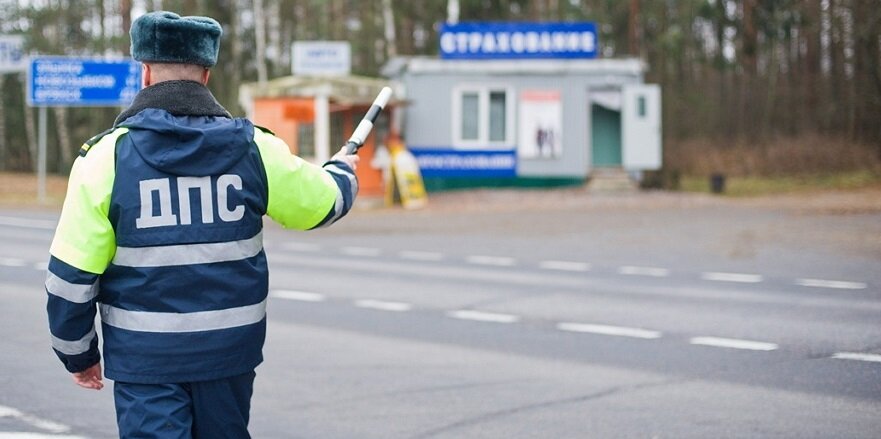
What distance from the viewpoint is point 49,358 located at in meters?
8.93

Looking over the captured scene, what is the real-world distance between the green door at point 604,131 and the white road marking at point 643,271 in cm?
1921

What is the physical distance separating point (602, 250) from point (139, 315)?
15.5 m

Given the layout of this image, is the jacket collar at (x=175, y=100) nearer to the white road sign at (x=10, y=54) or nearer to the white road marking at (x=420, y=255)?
the white road marking at (x=420, y=255)

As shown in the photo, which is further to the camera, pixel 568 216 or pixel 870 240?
pixel 568 216

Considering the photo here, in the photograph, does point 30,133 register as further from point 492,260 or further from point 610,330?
point 610,330

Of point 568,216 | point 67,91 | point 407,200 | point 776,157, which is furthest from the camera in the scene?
point 776,157

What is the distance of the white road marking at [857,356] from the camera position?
8812 mm

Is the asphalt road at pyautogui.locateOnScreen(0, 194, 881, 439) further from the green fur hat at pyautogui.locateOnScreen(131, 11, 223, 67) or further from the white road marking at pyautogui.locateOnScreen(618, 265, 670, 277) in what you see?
the green fur hat at pyautogui.locateOnScreen(131, 11, 223, 67)

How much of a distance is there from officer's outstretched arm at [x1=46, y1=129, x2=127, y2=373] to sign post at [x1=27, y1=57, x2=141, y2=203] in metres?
29.4

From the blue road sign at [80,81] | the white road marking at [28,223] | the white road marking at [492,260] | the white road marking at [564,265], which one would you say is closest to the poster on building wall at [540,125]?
the blue road sign at [80,81]

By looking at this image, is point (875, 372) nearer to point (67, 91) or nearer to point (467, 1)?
point (67, 91)

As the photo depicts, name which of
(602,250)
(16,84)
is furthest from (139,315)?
(16,84)

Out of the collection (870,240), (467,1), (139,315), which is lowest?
(870,240)

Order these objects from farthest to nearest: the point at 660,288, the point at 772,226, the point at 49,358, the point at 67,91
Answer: the point at 67,91 < the point at 772,226 < the point at 660,288 < the point at 49,358
